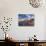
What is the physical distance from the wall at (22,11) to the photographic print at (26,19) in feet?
0.45

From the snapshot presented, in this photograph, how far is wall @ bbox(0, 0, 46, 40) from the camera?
631 centimetres

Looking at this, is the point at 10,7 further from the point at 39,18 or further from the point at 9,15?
the point at 39,18

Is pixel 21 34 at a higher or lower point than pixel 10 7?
lower

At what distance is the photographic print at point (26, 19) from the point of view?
635 centimetres

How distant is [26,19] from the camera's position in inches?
251

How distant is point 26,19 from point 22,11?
408 mm

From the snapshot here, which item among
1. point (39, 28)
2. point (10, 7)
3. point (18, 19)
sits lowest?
point (39, 28)

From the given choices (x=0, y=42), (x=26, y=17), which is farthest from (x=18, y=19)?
(x=0, y=42)

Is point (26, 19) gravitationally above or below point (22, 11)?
below

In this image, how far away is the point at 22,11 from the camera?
20.9 ft

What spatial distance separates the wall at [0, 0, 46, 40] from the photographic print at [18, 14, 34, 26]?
0.14 metres

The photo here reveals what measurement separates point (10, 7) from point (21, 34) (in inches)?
52.2

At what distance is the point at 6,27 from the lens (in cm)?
628

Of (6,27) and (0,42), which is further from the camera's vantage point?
(6,27)
